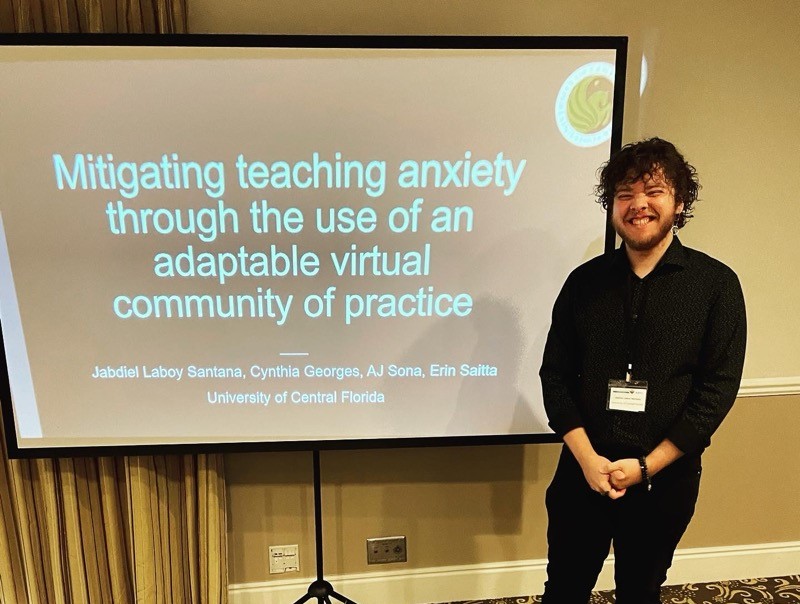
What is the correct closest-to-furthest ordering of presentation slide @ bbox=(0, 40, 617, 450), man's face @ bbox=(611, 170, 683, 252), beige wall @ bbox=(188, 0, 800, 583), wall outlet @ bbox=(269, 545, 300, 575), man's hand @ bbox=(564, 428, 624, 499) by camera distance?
1. man's face @ bbox=(611, 170, 683, 252)
2. man's hand @ bbox=(564, 428, 624, 499)
3. presentation slide @ bbox=(0, 40, 617, 450)
4. beige wall @ bbox=(188, 0, 800, 583)
5. wall outlet @ bbox=(269, 545, 300, 575)

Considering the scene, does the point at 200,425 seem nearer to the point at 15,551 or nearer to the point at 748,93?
the point at 15,551

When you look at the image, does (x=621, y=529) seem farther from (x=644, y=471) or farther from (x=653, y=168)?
(x=653, y=168)

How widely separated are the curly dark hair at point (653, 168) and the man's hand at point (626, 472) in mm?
601

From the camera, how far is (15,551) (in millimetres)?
2105

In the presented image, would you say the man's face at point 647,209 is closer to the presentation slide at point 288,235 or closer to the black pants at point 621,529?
the presentation slide at point 288,235

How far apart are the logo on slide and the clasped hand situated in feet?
2.99

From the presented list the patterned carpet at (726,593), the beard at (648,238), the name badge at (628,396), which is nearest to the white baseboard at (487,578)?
the patterned carpet at (726,593)

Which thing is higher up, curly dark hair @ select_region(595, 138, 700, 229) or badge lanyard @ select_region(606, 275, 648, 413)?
curly dark hair @ select_region(595, 138, 700, 229)

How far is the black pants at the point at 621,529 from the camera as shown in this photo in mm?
1632

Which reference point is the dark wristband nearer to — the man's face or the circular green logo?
the man's face

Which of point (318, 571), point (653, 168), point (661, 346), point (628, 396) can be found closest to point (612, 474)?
point (628, 396)

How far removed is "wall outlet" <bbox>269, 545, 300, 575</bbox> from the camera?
7.46ft

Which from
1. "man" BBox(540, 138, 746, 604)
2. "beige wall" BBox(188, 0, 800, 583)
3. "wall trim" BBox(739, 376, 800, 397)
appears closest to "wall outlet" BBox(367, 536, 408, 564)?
"beige wall" BBox(188, 0, 800, 583)

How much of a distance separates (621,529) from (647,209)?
2.81 ft
